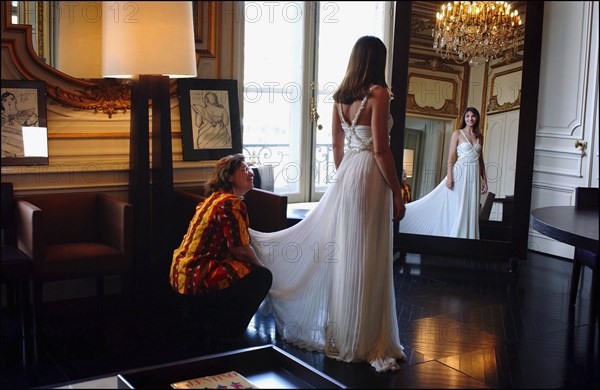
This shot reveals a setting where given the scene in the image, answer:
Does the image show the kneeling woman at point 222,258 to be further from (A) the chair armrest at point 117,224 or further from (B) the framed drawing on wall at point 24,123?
(B) the framed drawing on wall at point 24,123

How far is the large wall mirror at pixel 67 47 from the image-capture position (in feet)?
13.6

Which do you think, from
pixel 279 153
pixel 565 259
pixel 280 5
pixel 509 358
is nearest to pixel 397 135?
pixel 279 153

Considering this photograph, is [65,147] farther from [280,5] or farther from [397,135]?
[397,135]

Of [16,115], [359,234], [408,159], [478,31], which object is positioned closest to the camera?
[359,234]

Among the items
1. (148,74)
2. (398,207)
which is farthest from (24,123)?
(398,207)

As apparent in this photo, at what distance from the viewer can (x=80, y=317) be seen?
176 inches

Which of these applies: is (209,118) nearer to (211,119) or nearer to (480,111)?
(211,119)

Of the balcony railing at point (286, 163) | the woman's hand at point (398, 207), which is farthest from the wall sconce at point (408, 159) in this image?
the woman's hand at point (398, 207)

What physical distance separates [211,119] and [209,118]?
0.02 meters

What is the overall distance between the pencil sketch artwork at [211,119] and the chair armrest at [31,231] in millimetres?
1299

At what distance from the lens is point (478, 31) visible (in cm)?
554

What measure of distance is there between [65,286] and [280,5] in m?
2.72

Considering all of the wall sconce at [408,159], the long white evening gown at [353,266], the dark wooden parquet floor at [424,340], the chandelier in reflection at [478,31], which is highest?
the chandelier in reflection at [478,31]

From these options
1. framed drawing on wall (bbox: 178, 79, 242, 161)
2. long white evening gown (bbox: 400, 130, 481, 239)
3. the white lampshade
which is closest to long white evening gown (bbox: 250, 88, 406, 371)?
the white lampshade
